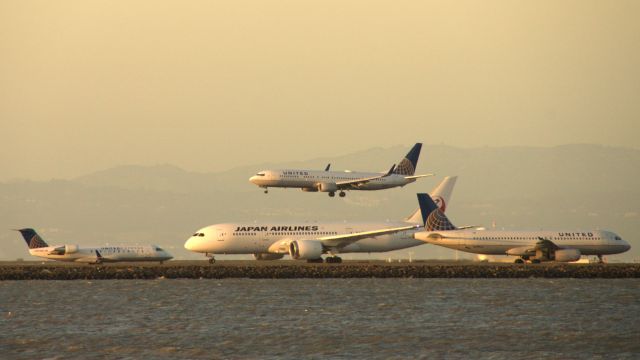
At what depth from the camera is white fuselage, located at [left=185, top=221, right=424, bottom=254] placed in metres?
104

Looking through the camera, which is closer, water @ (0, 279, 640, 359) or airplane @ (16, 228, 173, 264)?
water @ (0, 279, 640, 359)

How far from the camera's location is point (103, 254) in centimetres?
11575

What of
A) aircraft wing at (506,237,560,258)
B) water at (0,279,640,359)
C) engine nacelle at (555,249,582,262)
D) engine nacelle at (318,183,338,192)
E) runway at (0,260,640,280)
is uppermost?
engine nacelle at (318,183,338,192)

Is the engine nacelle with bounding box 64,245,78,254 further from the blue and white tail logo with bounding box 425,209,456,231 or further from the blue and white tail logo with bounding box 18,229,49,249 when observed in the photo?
the blue and white tail logo with bounding box 425,209,456,231

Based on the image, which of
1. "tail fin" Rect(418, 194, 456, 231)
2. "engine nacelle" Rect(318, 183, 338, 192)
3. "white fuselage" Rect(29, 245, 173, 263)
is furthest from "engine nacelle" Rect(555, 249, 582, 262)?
"white fuselage" Rect(29, 245, 173, 263)

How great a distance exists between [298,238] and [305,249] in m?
2.52

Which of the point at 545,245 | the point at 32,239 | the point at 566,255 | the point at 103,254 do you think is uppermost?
the point at 32,239

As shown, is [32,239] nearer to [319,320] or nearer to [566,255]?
[566,255]

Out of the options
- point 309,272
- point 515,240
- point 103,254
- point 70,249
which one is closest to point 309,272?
point 309,272

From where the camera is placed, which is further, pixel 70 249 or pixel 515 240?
pixel 70 249

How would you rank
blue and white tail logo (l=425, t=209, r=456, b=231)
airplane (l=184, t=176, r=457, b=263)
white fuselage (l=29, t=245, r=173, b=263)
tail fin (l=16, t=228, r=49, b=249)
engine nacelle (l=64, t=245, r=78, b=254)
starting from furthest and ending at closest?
tail fin (l=16, t=228, r=49, b=249)
white fuselage (l=29, t=245, r=173, b=263)
engine nacelle (l=64, t=245, r=78, b=254)
blue and white tail logo (l=425, t=209, r=456, b=231)
airplane (l=184, t=176, r=457, b=263)

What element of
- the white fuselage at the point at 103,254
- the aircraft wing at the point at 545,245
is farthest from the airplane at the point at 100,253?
the aircraft wing at the point at 545,245

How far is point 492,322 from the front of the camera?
59188mm

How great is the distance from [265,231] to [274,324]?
4703 centimetres
